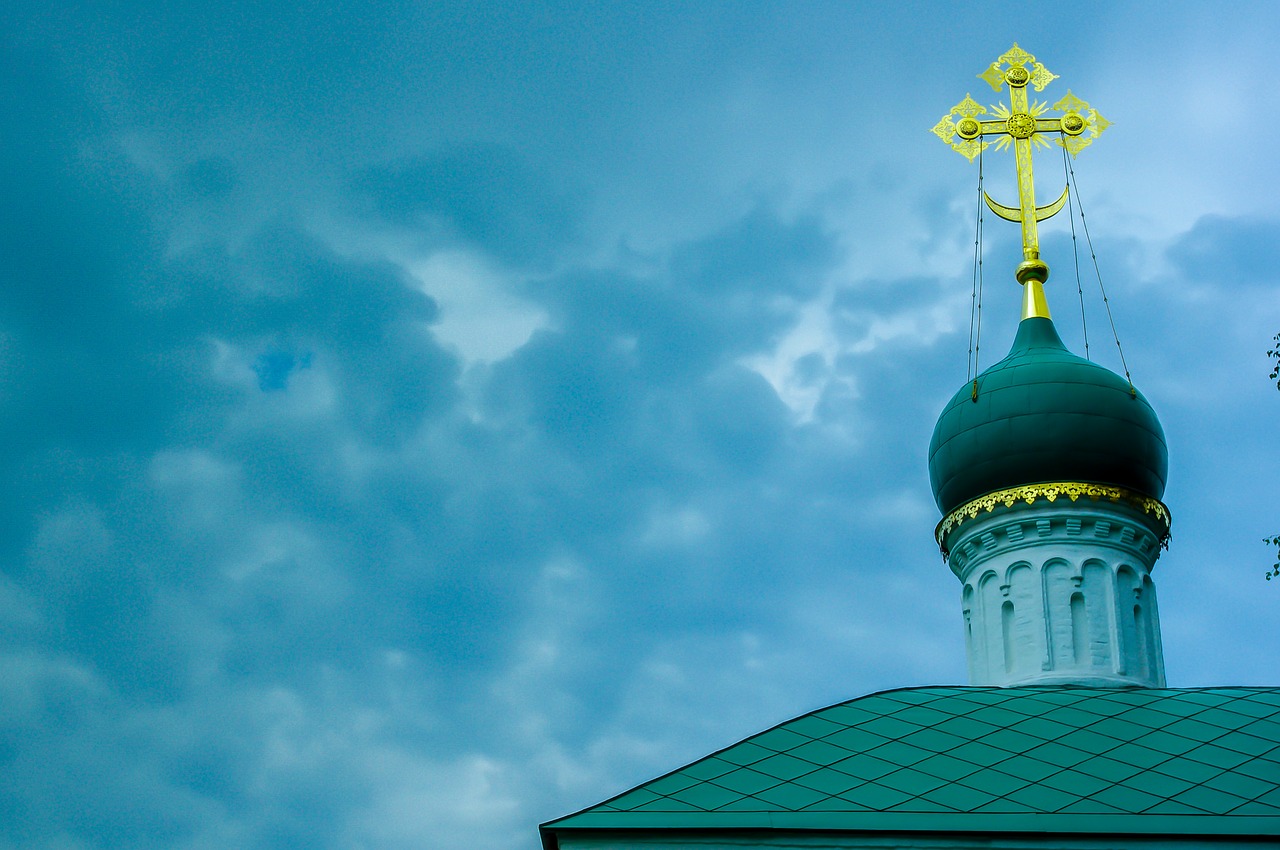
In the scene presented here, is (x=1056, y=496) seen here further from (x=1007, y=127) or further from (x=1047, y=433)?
(x=1007, y=127)

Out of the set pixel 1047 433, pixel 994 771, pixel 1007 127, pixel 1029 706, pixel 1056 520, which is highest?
pixel 1007 127

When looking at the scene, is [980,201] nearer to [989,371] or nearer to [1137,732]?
[989,371]

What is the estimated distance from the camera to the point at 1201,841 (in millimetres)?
11938

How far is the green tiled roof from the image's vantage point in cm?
1228

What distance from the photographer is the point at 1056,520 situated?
59.4 feet

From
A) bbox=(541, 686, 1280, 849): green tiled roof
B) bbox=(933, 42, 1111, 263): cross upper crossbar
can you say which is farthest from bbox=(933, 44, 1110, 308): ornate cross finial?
bbox=(541, 686, 1280, 849): green tiled roof

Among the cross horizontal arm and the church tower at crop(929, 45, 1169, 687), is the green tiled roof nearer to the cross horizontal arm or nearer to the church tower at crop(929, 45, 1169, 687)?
the church tower at crop(929, 45, 1169, 687)

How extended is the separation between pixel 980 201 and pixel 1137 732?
9433 mm

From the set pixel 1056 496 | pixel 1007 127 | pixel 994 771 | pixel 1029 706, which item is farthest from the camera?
pixel 1007 127

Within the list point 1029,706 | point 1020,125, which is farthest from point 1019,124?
point 1029,706

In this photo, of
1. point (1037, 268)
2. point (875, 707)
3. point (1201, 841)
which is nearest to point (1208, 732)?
point (1201, 841)

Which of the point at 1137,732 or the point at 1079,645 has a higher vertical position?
the point at 1079,645

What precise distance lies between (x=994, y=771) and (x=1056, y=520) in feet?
18.7

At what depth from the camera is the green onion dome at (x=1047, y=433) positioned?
18062 millimetres
